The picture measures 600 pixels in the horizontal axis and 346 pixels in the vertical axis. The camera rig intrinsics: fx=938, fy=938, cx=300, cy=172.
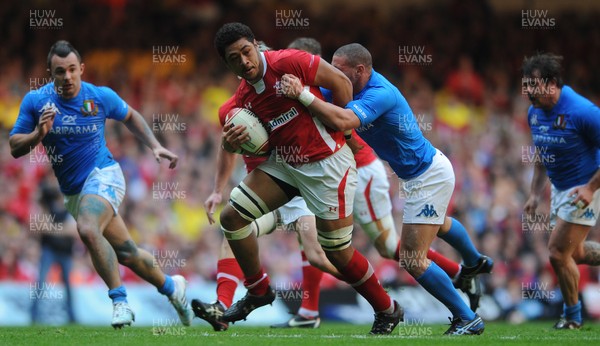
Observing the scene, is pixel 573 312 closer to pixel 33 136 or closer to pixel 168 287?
pixel 168 287

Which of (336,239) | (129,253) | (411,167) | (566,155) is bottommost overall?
(129,253)

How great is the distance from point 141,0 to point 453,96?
618 cm

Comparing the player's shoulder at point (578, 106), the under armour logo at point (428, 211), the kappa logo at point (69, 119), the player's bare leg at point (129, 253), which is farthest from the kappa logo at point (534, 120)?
the kappa logo at point (69, 119)

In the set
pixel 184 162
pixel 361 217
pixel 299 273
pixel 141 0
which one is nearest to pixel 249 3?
pixel 141 0

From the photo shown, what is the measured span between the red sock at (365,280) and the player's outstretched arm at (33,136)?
2.97 meters

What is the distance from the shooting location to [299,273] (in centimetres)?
1465

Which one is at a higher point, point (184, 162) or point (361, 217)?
point (184, 162)

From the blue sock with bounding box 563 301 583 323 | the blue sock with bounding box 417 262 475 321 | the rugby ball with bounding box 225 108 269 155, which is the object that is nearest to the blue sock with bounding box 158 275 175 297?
the rugby ball with bounding box 225 108 269 155

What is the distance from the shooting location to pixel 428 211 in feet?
26.8

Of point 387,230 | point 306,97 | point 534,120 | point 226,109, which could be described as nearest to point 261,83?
point 306,97

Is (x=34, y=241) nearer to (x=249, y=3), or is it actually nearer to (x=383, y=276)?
(x=383, y=276)

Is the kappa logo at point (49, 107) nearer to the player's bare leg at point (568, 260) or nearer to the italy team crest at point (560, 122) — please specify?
the italy team crest at point (560, 122)

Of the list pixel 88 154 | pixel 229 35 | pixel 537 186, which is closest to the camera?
pixel 229 35

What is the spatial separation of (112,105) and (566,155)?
460 centimetres
